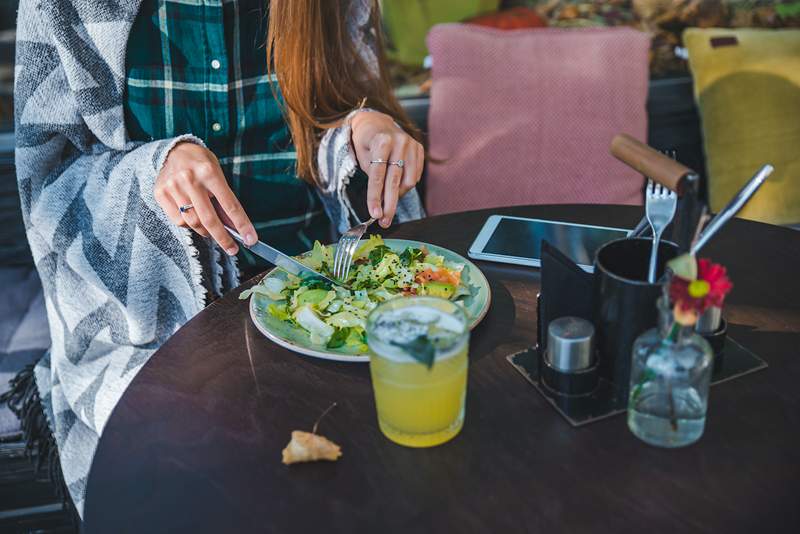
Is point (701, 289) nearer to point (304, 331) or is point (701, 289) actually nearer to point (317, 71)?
point (304, 331)

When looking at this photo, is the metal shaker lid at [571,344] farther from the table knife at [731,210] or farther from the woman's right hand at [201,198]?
the woman's right hand at [201,198]

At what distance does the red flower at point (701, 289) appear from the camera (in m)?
0.71

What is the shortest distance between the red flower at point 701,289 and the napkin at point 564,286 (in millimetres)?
165

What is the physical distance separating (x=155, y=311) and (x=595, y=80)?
1.38 m

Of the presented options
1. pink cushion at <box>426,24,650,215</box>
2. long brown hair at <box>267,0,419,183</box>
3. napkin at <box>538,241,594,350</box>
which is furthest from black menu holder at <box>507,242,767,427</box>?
pink cushion at <box>426,24,650,215</box>

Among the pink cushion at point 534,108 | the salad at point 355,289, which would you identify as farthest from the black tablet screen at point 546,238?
the pink cushion at point 534,108

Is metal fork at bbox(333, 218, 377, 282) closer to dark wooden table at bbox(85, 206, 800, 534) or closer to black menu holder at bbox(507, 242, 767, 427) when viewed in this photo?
dark wooden table at bbox(85, 206, 800, 534)

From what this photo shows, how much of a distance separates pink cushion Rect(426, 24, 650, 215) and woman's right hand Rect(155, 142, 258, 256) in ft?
3.49

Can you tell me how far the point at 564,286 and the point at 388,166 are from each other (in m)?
0.52

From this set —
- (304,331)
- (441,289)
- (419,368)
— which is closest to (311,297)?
(304,331)

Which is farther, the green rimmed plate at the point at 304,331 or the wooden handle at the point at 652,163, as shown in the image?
the green rimmed plate at the point at 304,331

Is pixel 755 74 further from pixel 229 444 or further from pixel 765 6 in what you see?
pixel 229 444

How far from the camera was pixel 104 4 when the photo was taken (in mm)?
1382

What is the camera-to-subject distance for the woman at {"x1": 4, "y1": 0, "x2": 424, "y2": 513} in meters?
1.28
